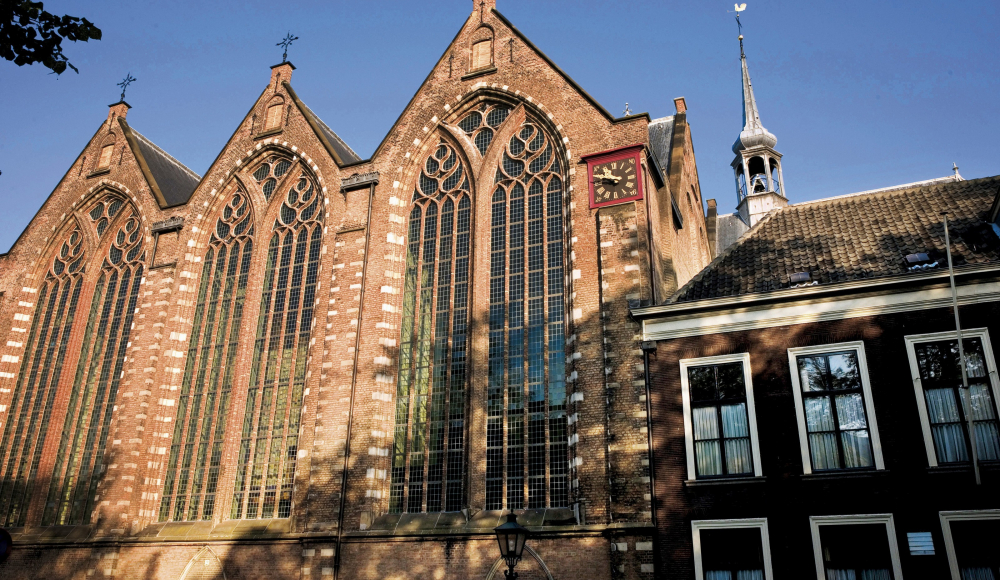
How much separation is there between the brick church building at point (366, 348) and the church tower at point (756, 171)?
41.9ft

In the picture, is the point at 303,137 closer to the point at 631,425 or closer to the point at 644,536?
the point at 631,425

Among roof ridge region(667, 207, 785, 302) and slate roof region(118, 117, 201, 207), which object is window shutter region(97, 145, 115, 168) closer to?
slate roof region(118, 117, 201, 207)

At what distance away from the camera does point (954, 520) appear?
1418 centimetres

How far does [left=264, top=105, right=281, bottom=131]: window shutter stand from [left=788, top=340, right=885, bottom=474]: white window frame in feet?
64.0

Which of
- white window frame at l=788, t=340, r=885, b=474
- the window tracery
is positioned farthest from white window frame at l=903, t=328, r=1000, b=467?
the window tracery

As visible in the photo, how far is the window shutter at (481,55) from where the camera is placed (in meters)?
25.2

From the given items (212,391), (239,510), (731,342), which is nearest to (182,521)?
(239,510)

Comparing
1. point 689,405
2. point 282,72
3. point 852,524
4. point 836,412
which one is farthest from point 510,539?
point 282,72

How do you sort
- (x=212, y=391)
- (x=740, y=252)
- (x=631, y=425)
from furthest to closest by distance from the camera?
(x=212, y=391), (x=740, y=252), (x=631, y=425)

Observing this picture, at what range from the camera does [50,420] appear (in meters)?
26.3

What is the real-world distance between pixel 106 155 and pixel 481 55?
16.1 meters

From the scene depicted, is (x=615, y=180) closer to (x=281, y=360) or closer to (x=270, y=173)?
(x=281, y=360)

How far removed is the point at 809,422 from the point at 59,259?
1073 inches

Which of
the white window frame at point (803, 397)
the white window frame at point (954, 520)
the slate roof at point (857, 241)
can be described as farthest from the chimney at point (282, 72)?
the white window frame at point (954, 520)
